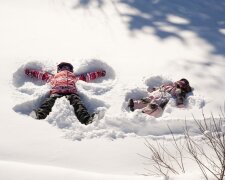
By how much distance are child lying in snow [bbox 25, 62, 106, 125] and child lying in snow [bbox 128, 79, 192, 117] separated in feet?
2.10

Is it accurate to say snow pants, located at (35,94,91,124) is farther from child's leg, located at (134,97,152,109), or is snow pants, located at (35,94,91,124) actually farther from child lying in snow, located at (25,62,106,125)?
child's leg, located at (134,97,152,109)

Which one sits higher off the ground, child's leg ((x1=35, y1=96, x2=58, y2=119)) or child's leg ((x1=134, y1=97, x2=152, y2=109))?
child's leg ((x1=134, y1=97, x2=152, y2=109))

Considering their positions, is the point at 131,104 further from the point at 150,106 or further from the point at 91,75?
the point at 91,75

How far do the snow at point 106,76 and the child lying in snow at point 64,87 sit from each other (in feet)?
0.30

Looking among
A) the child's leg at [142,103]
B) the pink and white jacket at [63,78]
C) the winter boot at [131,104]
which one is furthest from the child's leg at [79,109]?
the child's leg at [142,103]

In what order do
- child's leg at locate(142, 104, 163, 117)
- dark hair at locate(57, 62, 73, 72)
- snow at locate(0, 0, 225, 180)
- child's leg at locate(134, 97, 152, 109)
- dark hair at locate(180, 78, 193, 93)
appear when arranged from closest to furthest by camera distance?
1. snow at locate(0, 0, 225, 180)
2. child's leg at locate(142, 104, 163, 117)
3. child's leg at locate(134, 97, 152, 109)
4. dark hair at locate(180, 78, 193, 93)
5. dark hair at locate(57, 62, 73, 72)

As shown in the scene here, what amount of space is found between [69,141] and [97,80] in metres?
1.69

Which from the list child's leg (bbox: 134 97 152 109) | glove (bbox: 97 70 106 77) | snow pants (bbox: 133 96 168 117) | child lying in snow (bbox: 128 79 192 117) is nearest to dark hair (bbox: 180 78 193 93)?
child lying in snow (bbox: 128 79 192 117)

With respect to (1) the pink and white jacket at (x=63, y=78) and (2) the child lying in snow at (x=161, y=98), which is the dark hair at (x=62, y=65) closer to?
(1) the pink and white jacket at (x=63, y=78)

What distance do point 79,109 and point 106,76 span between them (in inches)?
43.6

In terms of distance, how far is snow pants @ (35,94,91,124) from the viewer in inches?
179

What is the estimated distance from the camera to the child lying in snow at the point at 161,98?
16.2ft

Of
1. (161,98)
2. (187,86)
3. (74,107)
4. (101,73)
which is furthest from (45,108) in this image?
(187,86)

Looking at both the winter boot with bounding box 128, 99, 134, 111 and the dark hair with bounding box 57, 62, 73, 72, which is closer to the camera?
the winter boot with bounding box 128, 99, 134, 111
